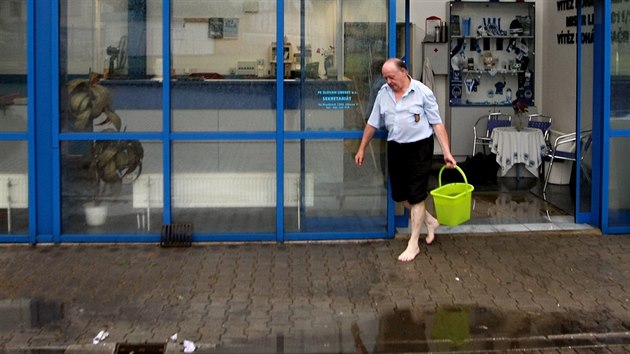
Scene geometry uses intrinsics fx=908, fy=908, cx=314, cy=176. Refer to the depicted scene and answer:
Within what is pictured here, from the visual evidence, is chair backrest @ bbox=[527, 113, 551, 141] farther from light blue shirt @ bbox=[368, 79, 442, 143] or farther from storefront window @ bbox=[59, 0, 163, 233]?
storefront window @ bbox=[59, 0, 163, 233]

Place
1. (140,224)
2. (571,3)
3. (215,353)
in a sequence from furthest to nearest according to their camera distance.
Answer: (571,3), (140,224), (215,353)

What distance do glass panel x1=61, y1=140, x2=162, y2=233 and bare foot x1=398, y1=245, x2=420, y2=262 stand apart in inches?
91.0

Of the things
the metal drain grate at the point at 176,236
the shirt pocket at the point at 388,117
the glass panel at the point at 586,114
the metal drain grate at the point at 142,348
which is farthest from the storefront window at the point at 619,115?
the metal drain grate at the point at 142,348

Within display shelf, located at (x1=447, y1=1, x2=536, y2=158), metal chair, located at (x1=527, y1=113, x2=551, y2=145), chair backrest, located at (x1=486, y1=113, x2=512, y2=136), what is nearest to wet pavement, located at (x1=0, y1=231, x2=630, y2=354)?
metal chair, located at (x1=527, y1=113, x2=551, y2=145)

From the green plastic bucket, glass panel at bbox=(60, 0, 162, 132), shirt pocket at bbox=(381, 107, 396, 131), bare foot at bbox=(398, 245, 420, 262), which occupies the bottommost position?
bare foot at bbox=(398, 245, 420, 262)

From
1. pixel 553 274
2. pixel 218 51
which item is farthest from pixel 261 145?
pixel 553 274

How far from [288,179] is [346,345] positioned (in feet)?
9.45

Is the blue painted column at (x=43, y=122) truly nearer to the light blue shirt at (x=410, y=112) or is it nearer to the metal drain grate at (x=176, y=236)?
the metal drain grate at (x=176, y=236)

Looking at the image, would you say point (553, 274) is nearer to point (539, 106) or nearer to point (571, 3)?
point (571, 3)

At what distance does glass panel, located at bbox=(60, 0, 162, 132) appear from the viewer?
8.38 meters

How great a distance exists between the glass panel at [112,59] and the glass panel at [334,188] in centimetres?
138

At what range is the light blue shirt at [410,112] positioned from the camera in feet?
25.8

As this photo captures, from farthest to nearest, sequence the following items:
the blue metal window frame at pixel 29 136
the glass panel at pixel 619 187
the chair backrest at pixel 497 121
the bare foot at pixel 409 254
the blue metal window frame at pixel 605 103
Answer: the chair backrest at pixel 497 121, the glass panel at pixel 619 187, the blue metal window frame at pixel 605 103, the blue metal window frame at pixel 29 136, the bare foot at pixel 409 254

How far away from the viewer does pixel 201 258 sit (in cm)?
805
